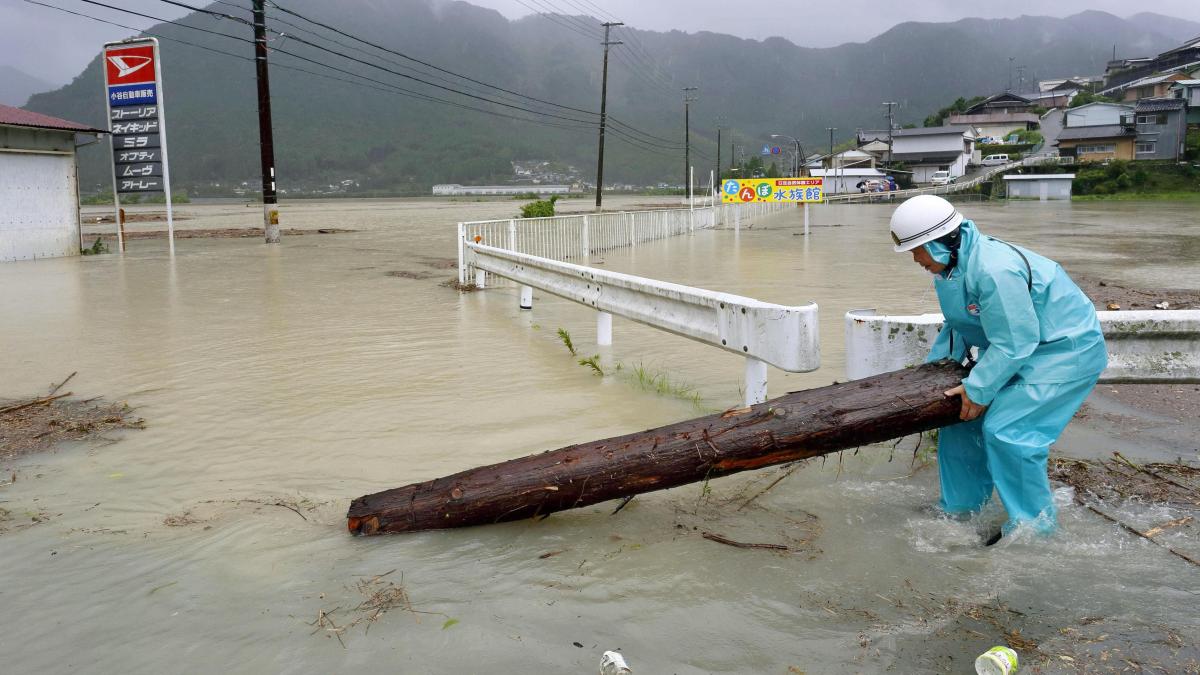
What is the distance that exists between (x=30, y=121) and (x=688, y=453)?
21.8 m

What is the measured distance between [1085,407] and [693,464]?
3.92 meters

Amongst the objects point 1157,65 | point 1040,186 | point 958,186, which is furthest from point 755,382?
point 1157,65

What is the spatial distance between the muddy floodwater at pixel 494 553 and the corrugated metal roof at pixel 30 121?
1447cm

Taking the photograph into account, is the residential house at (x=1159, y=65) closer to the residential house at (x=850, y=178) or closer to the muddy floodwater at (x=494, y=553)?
the residential house at (x=850, y=178)

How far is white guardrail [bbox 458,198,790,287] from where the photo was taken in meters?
15.1

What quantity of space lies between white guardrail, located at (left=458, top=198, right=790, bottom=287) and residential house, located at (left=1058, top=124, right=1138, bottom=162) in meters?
67.4

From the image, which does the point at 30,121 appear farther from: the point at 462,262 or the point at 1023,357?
the point at 1023,357

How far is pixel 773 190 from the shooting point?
34125mm

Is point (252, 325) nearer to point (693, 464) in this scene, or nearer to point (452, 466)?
point (452, 466)

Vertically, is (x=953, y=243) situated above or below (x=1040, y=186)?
below

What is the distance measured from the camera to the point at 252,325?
1092 cm

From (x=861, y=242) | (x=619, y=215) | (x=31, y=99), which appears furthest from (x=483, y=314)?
(x=31, y=99)

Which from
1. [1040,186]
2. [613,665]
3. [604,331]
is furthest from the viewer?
[1040,186]

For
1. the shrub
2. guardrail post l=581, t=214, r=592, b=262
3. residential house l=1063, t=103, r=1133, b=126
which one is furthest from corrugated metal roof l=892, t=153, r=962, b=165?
guardrail post l=581, t=214, r=592, b=262
